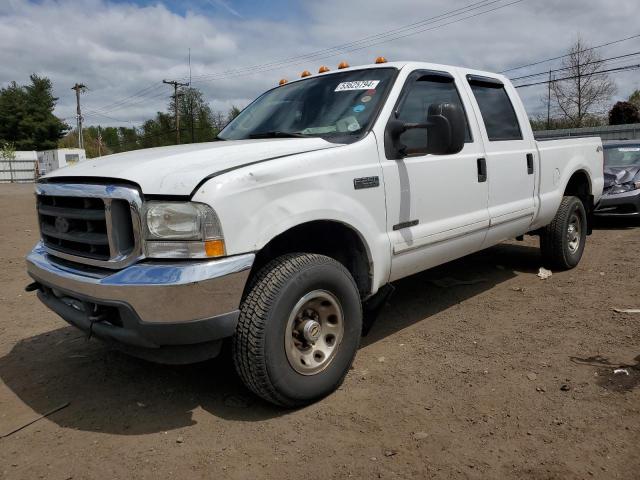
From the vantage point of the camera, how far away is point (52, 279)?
310cm

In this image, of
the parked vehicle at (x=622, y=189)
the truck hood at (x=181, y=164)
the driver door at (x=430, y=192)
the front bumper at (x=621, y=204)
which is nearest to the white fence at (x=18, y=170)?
the parked vehicle at (x=622, y=189)

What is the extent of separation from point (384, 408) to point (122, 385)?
170 cm

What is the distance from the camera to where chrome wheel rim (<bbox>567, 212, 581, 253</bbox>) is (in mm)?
6062

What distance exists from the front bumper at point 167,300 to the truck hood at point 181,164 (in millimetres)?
390

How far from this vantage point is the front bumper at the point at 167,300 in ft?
8.38

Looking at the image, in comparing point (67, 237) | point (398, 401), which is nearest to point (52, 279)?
point (67, 237)

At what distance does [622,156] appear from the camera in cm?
1008

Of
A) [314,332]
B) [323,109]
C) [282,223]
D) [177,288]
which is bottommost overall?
[314,332]

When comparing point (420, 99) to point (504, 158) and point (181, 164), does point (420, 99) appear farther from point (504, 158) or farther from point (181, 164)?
point (181, 164)

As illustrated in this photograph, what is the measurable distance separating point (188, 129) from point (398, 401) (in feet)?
173

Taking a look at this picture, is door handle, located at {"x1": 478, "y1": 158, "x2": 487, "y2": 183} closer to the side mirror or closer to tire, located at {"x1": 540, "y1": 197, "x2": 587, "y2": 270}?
the side mirror

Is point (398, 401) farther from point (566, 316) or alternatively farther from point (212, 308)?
point (566, 316)

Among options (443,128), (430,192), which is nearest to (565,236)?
(430,192)

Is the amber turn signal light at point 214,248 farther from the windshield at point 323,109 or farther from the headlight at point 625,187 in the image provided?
the headlight at point 625,187
